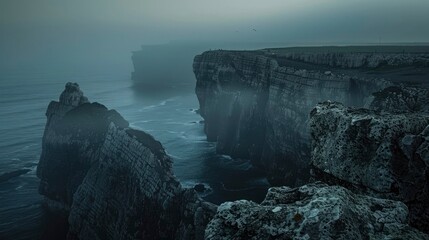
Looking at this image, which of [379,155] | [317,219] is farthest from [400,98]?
[317,219]

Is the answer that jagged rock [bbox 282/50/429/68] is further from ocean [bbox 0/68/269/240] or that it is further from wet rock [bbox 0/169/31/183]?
wet rock [bbox 0/169/31/183]

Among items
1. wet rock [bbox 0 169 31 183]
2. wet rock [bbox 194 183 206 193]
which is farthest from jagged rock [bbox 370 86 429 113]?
wet rock [bbox 0 169 31 183]

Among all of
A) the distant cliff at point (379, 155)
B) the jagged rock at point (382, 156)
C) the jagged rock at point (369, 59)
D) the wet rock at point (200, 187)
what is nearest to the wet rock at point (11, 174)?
the wet rock at point (200, 187)

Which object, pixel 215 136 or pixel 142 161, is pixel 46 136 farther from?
pixel 215 136

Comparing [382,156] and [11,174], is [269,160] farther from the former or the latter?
[382,156]

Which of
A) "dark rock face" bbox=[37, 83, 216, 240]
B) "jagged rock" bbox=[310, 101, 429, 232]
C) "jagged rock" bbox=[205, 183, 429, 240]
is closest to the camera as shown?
"jagged rock" bbox=[205, 183, 429, 240]

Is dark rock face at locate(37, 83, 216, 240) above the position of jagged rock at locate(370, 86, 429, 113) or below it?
below

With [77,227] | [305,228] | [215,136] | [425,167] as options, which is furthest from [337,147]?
[215,136]
